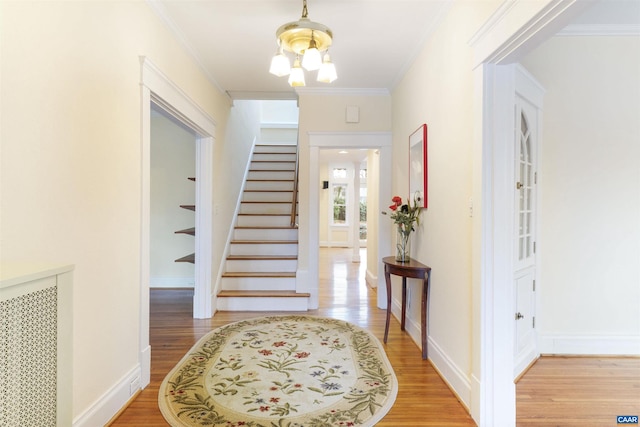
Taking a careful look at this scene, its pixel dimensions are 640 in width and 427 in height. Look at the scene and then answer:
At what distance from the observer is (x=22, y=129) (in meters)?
1.28

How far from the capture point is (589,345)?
2695mm

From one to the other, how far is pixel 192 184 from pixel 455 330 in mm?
4207

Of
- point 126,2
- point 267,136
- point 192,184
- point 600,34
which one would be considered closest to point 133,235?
point 126,2

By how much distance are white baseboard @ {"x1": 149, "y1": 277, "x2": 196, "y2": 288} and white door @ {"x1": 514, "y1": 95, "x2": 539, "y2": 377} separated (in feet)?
14.0

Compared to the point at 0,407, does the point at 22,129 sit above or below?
above

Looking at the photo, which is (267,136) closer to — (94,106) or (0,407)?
(94,106)

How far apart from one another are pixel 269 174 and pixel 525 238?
434 cm

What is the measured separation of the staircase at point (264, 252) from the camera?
389cm

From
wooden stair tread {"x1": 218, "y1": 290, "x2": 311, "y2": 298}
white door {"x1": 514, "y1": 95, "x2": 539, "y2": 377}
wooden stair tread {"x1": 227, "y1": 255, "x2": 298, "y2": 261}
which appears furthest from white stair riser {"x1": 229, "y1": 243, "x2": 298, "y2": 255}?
white door {"x1": 514, "y1": 95, "x2": 539, "y2": 377}

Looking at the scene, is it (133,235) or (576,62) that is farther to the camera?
(576,62)

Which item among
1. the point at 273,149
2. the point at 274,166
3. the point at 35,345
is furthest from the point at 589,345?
the point at 273,149

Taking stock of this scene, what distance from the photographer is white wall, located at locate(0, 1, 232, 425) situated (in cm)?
127

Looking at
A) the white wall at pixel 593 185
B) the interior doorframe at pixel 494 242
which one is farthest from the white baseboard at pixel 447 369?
the white wall at pixel 593 185

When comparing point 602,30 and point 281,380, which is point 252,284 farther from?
point 602,30
